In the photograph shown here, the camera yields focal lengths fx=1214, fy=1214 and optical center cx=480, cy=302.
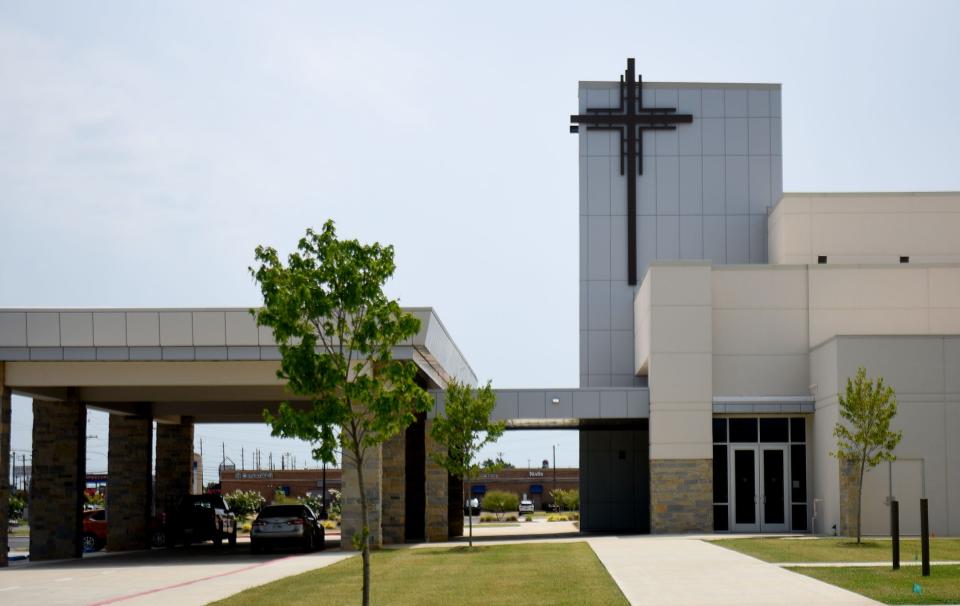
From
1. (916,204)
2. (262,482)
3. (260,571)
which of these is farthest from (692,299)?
(262,482)

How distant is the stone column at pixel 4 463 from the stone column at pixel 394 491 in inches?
423

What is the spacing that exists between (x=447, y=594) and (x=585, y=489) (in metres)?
29.5

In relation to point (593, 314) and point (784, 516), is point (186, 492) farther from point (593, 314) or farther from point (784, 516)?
point (784, 516)

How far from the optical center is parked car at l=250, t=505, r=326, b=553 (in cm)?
3406

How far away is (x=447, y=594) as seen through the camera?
727 inches

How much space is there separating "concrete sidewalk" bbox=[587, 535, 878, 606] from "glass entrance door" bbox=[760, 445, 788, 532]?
10504 millimetres

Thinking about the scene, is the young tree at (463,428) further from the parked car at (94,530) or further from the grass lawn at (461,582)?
the parked car at (94,530)

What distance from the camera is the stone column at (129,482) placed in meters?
41.2

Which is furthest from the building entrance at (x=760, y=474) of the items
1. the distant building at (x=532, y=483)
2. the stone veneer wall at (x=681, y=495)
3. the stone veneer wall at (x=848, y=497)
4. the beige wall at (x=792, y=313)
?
the distant building at (x=532, y=483)

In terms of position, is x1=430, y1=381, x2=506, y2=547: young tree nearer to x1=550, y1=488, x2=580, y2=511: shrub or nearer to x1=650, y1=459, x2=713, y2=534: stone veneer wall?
x1=650, y1=459, x2=713, y2=534: stone veneer wall

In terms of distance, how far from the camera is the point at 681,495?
1460 inches

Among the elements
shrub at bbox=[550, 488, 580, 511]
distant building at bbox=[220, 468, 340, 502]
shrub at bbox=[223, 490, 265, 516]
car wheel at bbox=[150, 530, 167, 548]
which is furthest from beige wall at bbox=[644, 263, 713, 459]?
distant building at bbox=[220, 468, 340, 502]

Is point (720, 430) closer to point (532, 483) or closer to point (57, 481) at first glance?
point (57, 481)

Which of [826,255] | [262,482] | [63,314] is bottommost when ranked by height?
[262,482]
